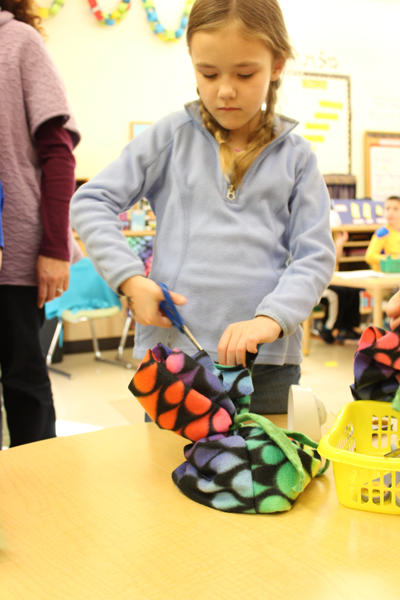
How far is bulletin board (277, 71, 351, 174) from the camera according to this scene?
199 inches

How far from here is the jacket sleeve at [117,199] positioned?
0.78m

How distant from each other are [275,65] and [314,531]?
70 centimetres

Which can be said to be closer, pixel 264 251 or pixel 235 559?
pixel 235 559

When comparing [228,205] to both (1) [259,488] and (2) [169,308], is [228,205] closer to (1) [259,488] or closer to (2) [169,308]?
(2) [169,308]

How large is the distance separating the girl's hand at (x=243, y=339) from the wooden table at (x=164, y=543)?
0.50 feet

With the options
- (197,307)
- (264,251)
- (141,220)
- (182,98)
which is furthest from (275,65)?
(182,98)

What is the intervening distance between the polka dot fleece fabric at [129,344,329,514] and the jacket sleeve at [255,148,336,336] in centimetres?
19

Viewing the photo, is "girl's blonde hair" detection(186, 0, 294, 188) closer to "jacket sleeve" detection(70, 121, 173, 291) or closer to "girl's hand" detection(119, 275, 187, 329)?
"jacket sleeve" detection(70, 121, 173, 291)

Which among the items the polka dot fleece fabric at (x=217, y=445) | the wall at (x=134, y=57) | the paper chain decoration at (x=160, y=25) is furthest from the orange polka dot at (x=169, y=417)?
the paper chain decoration at (x=160, y=25)

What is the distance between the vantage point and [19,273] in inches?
48.2

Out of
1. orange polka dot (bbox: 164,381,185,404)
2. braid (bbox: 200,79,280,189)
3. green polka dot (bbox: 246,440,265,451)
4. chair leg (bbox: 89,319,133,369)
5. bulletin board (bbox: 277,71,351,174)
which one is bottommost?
chair leg (bbox: 89,319,133,369)

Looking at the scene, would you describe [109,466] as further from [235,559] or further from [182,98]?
[182,98]

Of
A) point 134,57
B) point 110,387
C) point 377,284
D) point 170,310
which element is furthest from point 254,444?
point 134,57

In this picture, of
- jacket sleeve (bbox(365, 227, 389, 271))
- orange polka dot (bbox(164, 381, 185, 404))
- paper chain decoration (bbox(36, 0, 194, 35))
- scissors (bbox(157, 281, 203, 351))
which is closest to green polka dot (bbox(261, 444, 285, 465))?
orange polka dot (bbox(164, 381, 185, 404))
